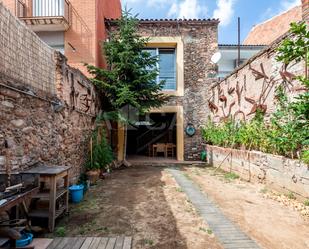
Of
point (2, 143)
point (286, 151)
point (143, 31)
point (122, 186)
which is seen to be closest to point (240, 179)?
point (286, 151)

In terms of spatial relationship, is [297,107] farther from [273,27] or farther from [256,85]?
[273,27]

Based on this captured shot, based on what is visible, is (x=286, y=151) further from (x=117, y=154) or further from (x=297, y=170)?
(x=117, y=154)

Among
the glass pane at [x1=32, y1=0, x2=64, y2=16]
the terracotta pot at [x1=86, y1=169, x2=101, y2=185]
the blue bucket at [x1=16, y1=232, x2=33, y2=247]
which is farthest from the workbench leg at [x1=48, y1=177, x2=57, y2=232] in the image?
the glass pane at [x1=32, y1=0, x2=64, y2=16]

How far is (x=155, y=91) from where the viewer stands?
32.0 ft

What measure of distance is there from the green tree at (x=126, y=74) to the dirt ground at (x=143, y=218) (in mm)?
3980

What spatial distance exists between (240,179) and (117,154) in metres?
5.31

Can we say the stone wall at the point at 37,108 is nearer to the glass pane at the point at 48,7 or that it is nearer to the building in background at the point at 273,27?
the glass pane at the point at 48,7

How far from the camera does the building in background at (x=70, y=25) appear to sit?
9.65 meters

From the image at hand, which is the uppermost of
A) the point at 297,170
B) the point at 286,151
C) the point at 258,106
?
the point at 258,106

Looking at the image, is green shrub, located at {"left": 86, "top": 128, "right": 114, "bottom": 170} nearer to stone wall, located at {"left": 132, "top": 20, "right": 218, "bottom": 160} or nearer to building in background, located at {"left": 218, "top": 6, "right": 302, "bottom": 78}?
stone wall, located at {"left": 132, "top": 20, "right": 218, "bottom": 160}

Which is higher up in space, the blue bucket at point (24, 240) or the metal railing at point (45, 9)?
the metal railing at point (45, 9)

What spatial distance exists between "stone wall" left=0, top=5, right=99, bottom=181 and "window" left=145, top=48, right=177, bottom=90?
568 centimetres

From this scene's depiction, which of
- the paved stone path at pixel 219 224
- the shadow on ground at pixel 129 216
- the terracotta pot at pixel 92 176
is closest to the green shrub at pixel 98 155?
the terracotta pot at pixel 92 176

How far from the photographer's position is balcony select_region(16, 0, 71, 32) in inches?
373
